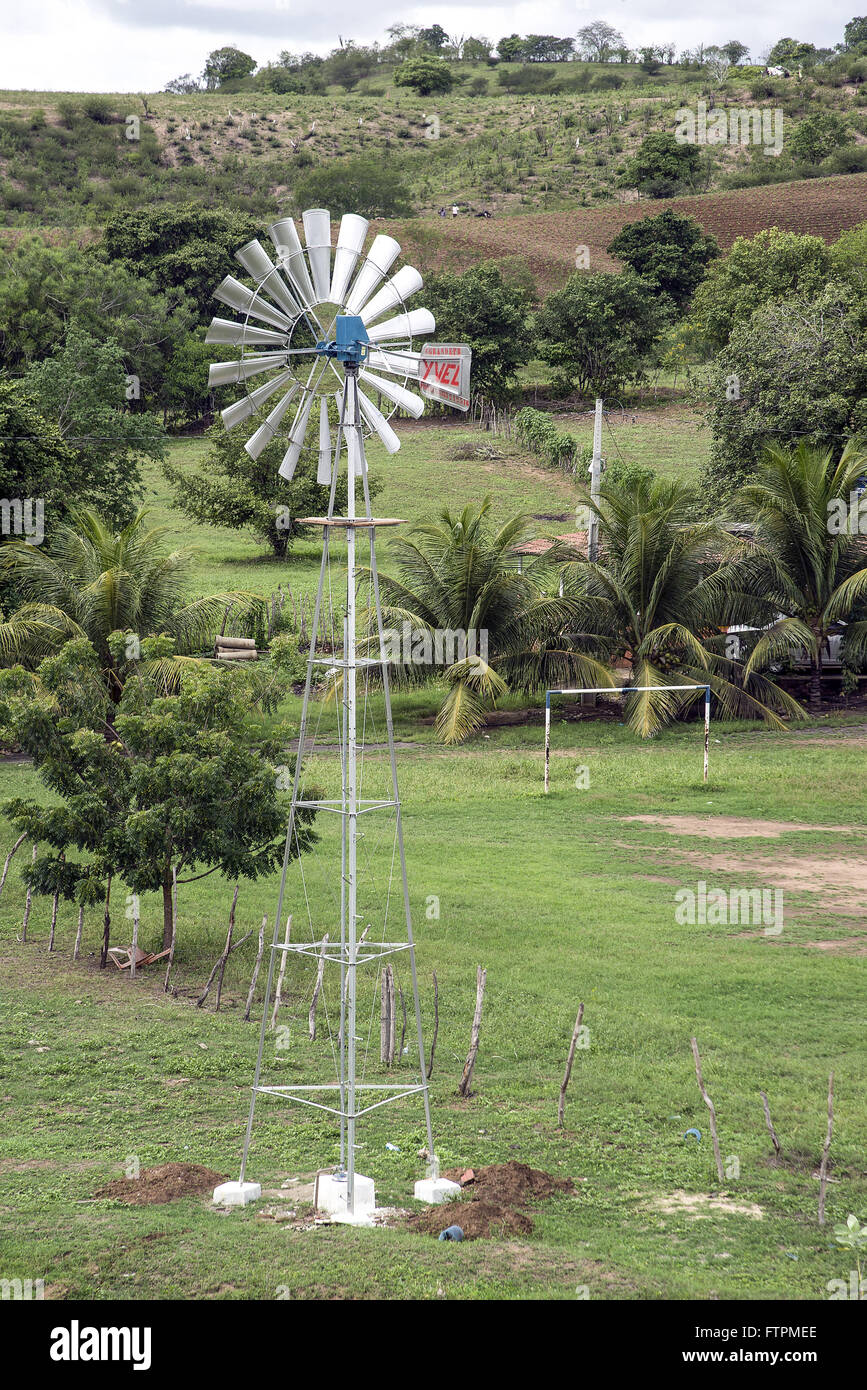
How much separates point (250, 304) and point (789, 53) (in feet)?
394

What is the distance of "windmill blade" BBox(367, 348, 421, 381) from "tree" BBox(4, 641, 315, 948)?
18.2 ft

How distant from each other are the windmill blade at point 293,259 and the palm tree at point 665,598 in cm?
1519

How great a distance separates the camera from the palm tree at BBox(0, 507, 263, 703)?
19.8 metres

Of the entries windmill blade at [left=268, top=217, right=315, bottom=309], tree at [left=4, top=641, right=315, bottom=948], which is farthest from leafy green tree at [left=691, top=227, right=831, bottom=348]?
windmill blade at [left=268, top=217, right=315, bottom=309]

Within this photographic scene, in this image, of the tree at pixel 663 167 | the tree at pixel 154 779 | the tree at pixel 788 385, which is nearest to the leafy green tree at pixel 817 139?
the tree at pixel 663 167

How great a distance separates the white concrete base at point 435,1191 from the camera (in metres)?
8.87

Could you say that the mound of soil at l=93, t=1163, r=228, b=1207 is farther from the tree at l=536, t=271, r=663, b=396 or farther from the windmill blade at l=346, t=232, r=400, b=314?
the tree at l=536, t=271, r=663, b=396

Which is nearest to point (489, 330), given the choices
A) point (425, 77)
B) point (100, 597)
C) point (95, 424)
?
point (95, 424)

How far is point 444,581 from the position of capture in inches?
946

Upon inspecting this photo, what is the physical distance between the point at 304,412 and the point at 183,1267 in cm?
538

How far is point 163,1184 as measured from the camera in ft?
30.0

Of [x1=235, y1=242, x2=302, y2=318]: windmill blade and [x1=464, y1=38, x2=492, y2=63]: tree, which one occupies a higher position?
[x1=464, y1=38, x2=492, y2=63]: tree
